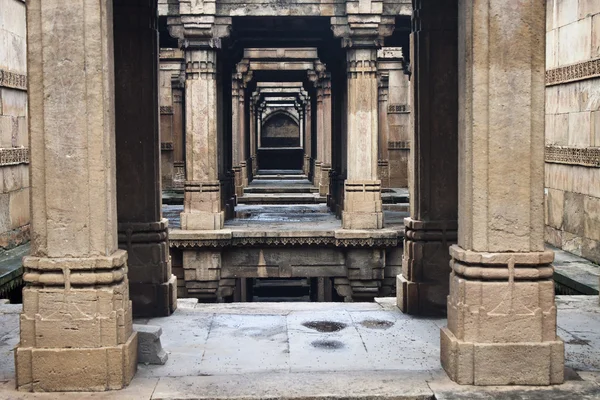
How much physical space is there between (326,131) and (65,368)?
57.2 ft

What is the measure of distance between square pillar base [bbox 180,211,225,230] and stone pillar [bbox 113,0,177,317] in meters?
6.33

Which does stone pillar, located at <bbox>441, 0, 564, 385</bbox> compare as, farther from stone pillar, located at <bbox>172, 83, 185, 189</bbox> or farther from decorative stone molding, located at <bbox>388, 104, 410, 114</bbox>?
stone pillar, located at <bbox>172, 83, 185, 189</bbox>

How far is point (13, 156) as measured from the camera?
44.6ft

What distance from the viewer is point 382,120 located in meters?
24.2

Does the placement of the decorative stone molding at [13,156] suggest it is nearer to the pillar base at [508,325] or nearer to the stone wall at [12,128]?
the stone wall at [12,128]

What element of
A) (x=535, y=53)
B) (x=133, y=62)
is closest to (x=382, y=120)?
(x=133, y=62)

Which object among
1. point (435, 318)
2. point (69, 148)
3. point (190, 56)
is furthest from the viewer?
point (190, 56)

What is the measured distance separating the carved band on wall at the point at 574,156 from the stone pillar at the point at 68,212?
8.72 metres

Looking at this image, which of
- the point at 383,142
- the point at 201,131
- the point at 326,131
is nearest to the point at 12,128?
the point at 201,131

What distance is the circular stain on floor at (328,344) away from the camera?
21.2 feet

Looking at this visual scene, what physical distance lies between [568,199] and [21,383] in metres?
10.2

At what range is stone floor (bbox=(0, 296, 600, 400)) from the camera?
5.22m

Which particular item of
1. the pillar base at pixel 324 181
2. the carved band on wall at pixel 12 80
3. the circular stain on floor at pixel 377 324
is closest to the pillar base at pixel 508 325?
the circular stain on floor at pixel 377 324

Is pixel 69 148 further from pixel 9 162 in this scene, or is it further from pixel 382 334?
pixel 9 162
